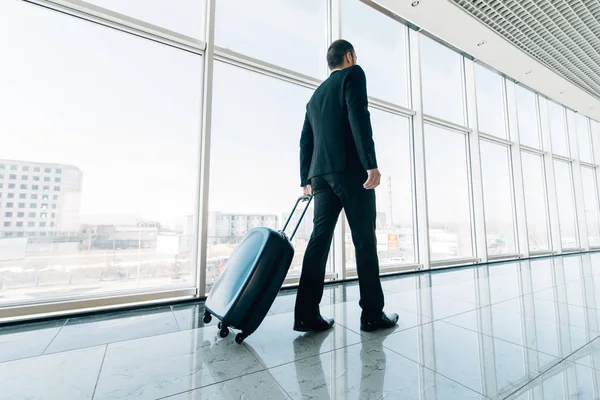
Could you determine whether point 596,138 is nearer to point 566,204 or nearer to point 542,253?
point 566,204

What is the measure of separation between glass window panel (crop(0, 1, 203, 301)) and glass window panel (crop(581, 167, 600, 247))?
9058 mm

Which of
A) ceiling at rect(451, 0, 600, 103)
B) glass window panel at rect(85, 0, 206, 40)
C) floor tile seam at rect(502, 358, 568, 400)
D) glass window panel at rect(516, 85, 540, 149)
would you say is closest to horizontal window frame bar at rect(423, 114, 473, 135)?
ceiling at rect(451, 0, 600, 103)

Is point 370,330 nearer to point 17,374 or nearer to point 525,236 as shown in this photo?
point 17,374

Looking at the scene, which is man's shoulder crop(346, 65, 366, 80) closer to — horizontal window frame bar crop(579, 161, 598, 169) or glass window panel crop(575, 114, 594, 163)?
horizontal window frame bar crop(579, 161, 598, 169)

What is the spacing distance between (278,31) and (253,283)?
2.83 meters

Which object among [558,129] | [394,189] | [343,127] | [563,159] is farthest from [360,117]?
[558,129]

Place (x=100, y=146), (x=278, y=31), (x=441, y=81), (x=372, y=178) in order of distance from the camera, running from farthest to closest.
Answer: (x=441, y=81) < (x=278, y=31) < (x=100, y=146) < (x=372, y=178)

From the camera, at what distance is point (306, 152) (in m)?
1.63

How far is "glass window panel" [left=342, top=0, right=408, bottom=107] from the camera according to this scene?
3.47 metres

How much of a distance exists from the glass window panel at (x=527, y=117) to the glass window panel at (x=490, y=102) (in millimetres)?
521

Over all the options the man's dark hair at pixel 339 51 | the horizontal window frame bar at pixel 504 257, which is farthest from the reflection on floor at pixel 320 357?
the horizontal window frame bar at pixel 504 257

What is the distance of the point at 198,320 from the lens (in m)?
1.59

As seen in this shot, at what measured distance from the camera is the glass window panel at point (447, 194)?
3787 mm

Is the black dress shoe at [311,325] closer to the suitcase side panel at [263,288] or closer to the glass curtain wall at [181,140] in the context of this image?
the suitcase side panel at [263,288]
